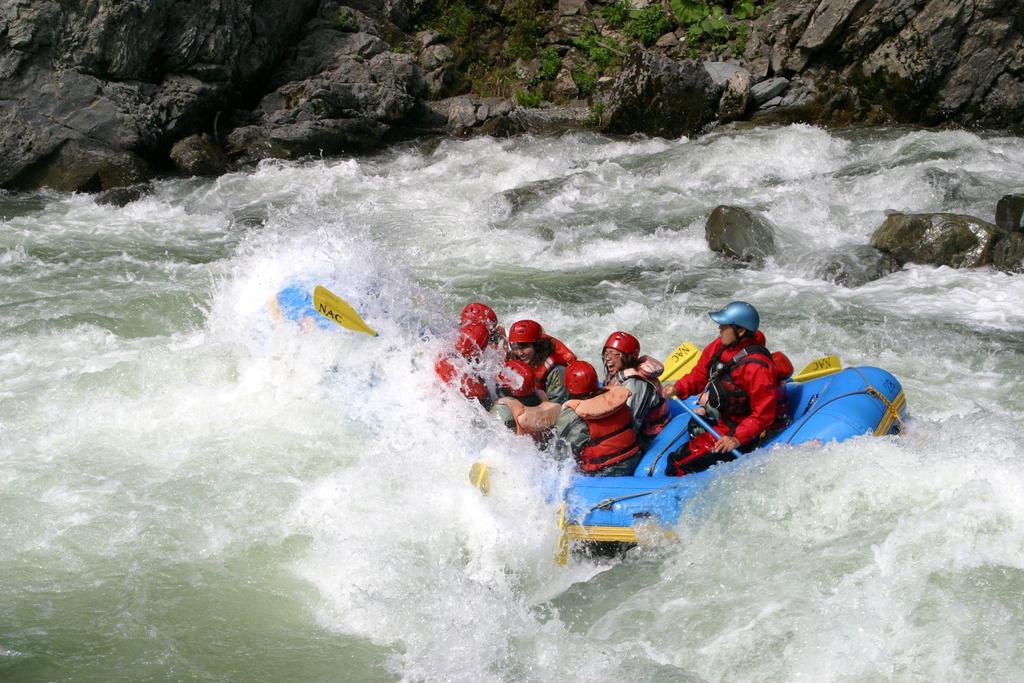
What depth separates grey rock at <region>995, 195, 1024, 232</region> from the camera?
950 centimetres

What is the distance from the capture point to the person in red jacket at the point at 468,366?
5.93 metres

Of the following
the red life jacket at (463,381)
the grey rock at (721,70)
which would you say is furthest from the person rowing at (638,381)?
the grey rock at (721,70)

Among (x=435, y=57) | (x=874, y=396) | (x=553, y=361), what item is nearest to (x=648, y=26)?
(x=435, y=57)

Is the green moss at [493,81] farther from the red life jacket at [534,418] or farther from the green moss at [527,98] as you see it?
the red life jacket at [534,418]

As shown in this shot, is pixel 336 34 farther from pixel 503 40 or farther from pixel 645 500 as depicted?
pixel 645 500

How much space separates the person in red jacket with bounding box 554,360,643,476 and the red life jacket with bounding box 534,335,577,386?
25.6 inches

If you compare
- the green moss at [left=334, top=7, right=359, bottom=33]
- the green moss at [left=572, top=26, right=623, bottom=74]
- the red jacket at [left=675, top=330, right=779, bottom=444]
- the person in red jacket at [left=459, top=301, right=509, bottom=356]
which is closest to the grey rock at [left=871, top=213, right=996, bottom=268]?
Answer: the red jacket at [left=675, top=330, right=779, bottom=444]

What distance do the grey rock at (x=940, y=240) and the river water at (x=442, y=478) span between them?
0.25 m

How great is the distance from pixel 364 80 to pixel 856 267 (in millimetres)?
8108

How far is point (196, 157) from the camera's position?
12961mm

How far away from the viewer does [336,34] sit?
1519 cm

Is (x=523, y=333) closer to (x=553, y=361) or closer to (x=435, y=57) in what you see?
(x=553, y=361)

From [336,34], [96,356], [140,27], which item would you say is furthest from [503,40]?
[96,356]

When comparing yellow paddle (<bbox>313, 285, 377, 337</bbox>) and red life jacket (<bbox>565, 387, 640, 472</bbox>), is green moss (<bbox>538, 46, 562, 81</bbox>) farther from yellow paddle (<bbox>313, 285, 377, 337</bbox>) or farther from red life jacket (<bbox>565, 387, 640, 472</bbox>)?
red life jacket (<bbox>565, 387, 640, 472</bbox>)
